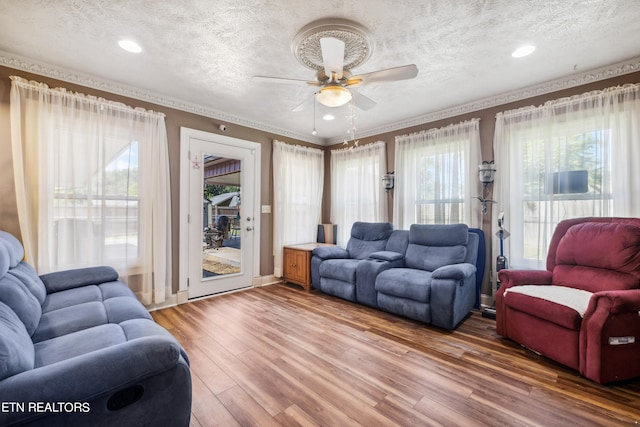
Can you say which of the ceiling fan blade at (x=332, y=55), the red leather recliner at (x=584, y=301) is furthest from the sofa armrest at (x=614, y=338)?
the ceiling fan blade at (x=332, y=55)

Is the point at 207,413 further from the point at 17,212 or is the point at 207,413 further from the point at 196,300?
the point at 17,212

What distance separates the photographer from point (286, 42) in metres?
2.26

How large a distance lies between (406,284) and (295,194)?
2.55m

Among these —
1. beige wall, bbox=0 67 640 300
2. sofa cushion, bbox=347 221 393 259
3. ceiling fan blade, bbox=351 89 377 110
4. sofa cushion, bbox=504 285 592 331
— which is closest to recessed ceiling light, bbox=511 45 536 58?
beige wall, bbox=0 67 640 300

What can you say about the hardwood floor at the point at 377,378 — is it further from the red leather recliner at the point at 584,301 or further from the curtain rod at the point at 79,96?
the curtain rod at the point at 79,96

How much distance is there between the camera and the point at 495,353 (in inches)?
91.6

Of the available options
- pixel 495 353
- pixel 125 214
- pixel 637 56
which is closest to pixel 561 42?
pixel 637 56

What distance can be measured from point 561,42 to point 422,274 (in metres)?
2.46

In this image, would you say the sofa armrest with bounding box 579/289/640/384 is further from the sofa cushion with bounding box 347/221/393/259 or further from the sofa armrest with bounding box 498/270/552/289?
the sofa cushion with bounding box 347/221/393/259

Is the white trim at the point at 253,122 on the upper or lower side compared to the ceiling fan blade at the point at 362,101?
upper

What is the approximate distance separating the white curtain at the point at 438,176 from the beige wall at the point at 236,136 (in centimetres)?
15

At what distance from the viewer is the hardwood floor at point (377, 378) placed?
1.61m

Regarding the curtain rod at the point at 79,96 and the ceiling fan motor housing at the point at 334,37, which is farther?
the curtain rod at the point at 79,96

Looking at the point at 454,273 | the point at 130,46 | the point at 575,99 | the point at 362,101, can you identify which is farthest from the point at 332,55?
the point at 575,99
